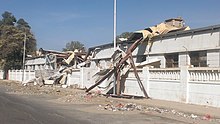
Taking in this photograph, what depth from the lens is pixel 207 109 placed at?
17828 millimetres

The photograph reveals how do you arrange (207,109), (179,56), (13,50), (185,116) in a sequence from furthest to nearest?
(13,50) → (179,56) → (207,109) → (185,116)

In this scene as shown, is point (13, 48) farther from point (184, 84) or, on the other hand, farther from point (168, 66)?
point (184, 84)

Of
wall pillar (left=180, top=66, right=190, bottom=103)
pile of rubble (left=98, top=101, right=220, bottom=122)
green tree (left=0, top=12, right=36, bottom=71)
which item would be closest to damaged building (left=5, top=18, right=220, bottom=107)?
wall pillar (left=180, top=66, right=190, bottom=103)

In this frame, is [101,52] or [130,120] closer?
[130,120]

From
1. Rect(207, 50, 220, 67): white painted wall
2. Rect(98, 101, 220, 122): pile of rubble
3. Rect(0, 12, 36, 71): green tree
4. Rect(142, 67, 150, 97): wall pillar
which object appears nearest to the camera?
Rect(98, 101, 220, 122): pile of rubble

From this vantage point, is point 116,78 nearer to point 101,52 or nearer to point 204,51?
point 204,51

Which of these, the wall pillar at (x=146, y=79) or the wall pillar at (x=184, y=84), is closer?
the wall pillar at (x=184, y=84)

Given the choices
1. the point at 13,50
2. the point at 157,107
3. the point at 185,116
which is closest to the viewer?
the point at 185,116

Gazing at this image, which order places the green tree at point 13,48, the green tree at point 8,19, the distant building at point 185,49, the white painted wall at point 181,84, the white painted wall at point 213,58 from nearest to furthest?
the white painted wall at point 181,84 < the white painted wall at point 213,58 < the distant building at point 185,49 < the green tree at point 13,48 < the green tree at point 8,19

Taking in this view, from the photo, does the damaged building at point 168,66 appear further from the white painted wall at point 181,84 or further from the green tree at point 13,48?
the green tree at point 13,48

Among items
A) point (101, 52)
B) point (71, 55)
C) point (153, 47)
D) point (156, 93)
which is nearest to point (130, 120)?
point (156, 93)

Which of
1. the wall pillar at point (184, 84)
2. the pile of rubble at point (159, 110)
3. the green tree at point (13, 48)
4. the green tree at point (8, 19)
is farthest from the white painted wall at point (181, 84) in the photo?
the green tree at point (8, 19)

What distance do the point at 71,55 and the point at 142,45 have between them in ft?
77.4

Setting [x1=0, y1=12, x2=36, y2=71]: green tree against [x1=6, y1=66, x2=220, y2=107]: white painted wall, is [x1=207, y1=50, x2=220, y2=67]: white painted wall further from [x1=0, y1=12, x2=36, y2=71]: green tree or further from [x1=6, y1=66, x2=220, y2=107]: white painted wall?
[x1=0, y1=12, x2=36, y2=71]: green tree
